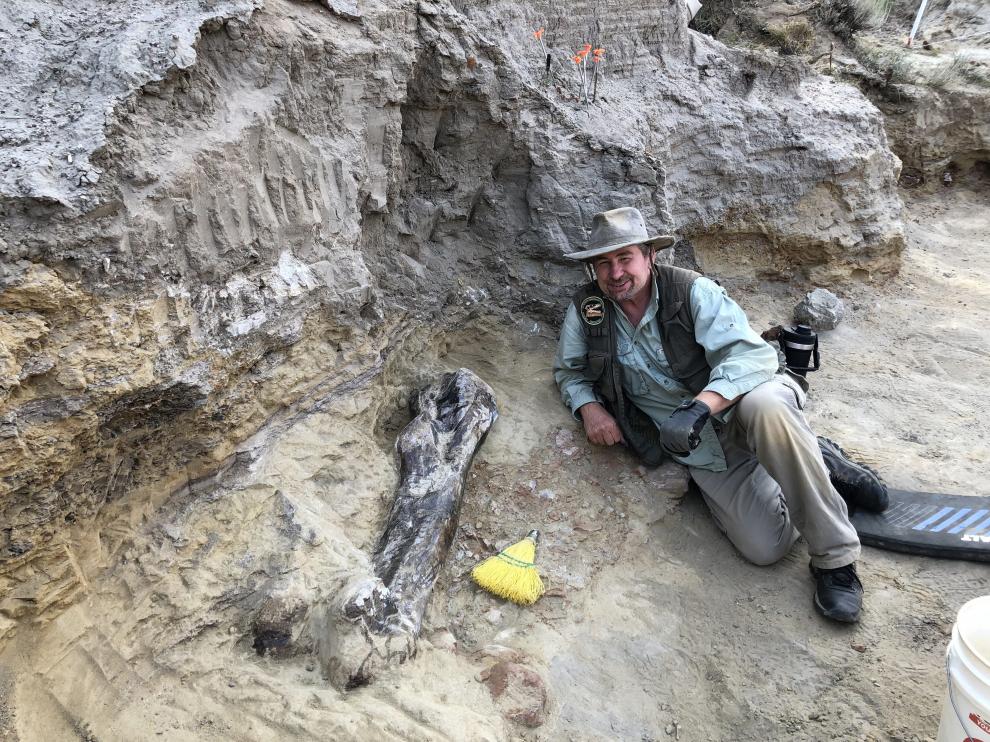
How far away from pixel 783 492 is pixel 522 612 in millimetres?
1236

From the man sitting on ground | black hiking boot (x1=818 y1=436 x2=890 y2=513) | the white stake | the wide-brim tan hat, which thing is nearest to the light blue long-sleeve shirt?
the man sitting on ground

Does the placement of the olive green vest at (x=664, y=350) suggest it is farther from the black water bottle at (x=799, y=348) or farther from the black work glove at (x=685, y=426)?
the black water bottle at (x=799, y=348)

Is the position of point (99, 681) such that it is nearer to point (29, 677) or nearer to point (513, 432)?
point (29, 677)

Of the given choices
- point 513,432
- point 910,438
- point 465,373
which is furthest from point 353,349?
point 910,438

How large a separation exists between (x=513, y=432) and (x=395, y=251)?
3.82ft

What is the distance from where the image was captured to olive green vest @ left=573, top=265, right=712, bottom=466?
3326mm

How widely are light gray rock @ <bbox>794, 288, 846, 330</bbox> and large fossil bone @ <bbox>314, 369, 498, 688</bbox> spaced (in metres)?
2.96

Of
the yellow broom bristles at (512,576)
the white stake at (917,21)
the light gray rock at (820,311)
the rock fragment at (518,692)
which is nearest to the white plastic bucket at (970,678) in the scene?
the rock fragment at (518,692)

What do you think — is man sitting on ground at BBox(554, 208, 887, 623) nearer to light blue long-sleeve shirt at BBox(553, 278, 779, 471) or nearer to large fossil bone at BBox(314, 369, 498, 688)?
Answer: light blue long-sleeve shirt at BBox(553, 278, 779, 471)

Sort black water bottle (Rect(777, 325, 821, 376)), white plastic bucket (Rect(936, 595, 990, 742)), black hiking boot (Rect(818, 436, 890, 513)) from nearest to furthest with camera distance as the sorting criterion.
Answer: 1. white plastic bucket (Rect(936, 595, 990, 742))
2. black hiking boot (Rect(818, 436, 890, 513))
3. black water bottle (Rect(777, 325, 821, 376))

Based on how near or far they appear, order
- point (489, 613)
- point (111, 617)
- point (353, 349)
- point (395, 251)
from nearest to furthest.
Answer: point (111, 617) → point (489, 613) → point (353, 349) → point (395, 251)

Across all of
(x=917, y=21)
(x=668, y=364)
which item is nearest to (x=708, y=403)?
(x=668, y=364)

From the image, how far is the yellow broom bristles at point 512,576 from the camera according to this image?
9.58ft

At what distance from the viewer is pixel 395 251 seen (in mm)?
3758
